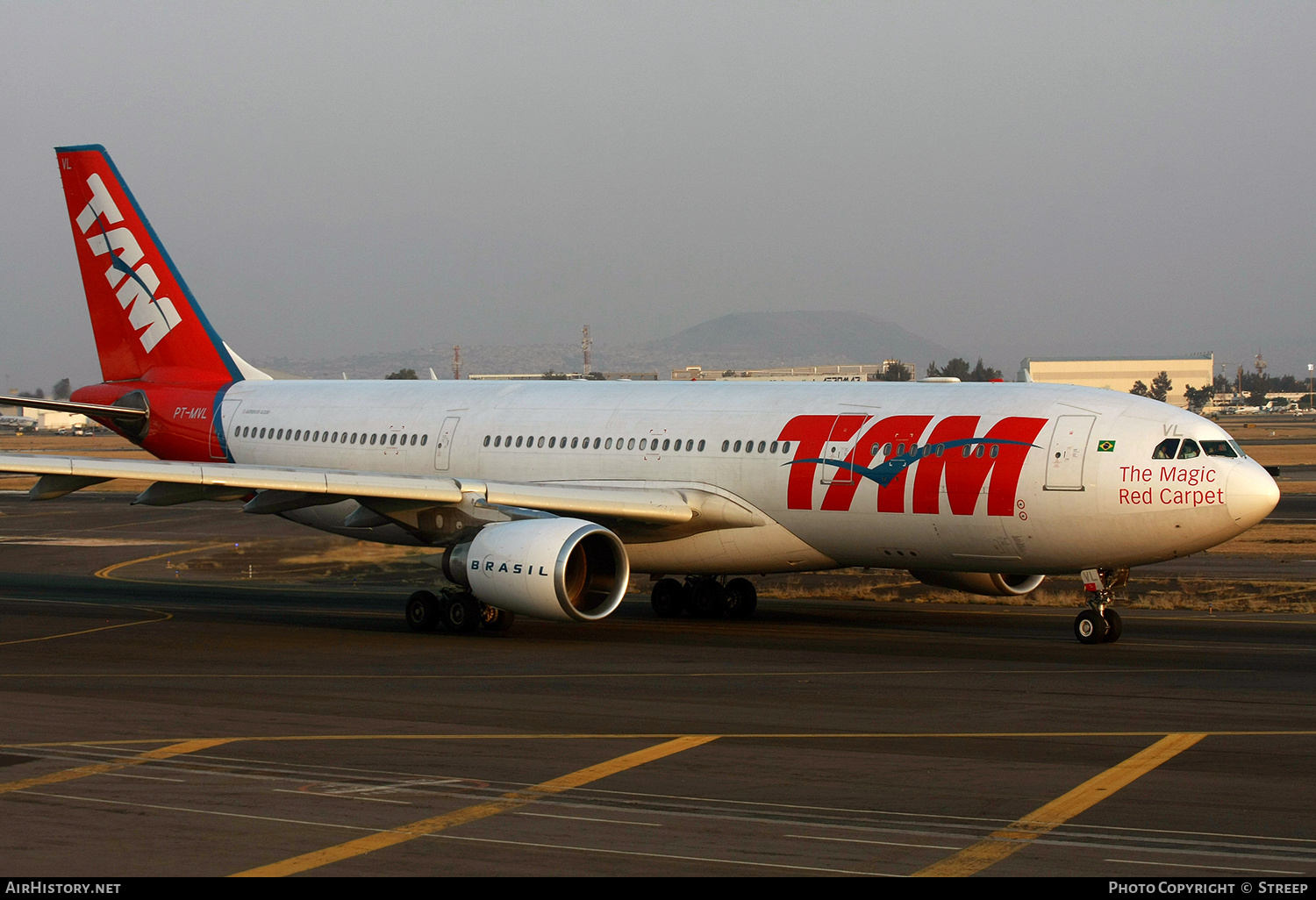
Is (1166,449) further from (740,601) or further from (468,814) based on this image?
(468,814)

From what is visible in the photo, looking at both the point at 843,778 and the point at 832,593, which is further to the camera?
the point at 832,593

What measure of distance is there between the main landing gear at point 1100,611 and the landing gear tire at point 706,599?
7619 millimetres

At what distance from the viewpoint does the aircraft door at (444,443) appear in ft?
101

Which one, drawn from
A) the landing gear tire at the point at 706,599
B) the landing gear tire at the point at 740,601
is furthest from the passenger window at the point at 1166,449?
the landing gear tire at the point at 706,599

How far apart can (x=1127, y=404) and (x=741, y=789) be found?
13.5m

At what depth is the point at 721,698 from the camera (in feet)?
61.5

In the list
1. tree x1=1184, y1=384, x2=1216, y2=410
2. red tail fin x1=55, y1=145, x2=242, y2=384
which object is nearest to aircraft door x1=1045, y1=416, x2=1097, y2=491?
red tail fin x1=55, y1=145, x2=242, y2=384

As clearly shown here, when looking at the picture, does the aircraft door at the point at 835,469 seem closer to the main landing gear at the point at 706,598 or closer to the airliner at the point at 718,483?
the airliner at the point at 718,483

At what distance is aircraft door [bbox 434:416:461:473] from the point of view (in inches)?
1213

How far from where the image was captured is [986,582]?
27.8 meters

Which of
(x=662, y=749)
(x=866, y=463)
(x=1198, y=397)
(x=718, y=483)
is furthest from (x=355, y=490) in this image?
(x=1198, y=397)

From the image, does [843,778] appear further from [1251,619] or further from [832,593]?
[832,593]

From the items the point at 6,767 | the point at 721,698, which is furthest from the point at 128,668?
the point at 721,698
